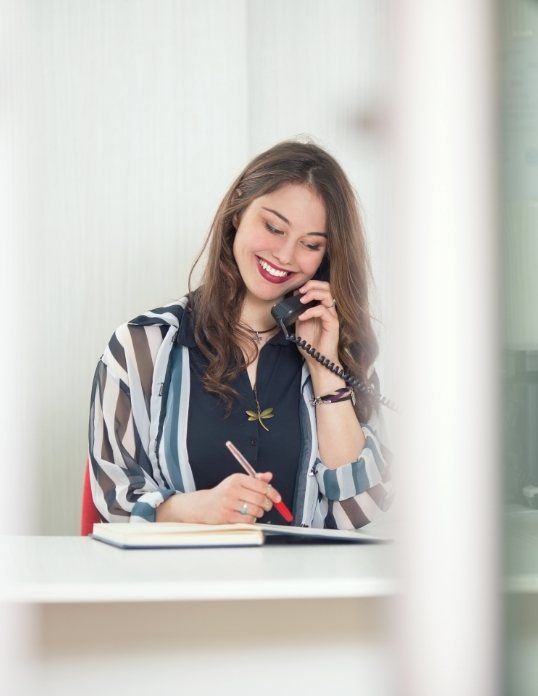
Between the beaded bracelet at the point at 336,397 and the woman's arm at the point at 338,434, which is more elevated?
the beaded bracelet at the point at 336,397

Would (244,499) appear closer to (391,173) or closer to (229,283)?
(229,283)

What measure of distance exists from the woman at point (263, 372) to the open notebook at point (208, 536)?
0.32 meters

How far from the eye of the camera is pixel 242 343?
1.81m

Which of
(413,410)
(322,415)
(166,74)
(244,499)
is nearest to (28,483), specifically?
(413,410)

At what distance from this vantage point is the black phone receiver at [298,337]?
173cm

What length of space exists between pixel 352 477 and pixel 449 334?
145cm

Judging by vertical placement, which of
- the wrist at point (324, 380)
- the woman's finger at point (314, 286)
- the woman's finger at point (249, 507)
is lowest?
the woman's finger at point (249, 507)

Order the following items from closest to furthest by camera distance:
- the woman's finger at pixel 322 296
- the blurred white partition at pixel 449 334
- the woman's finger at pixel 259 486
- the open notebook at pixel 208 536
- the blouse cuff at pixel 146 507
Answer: the blurred white partition at pixel 449 334 < the open notebook at pixel 208 536 < the woman's finger at pixel 259 486 < the blouse cuff at pixel 146 507 < the woman's finger at pixel 322 296

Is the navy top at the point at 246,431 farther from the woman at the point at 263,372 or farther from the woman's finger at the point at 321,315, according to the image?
the woman's finger at the point at 321,315

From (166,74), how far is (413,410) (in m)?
2.50

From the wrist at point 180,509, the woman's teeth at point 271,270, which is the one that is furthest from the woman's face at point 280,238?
the wrist at point 180,509

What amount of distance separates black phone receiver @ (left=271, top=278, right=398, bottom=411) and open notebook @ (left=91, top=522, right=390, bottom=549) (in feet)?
1.72

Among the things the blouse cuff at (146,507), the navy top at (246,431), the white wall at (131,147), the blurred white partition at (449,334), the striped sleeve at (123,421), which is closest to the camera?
the blurred white partition at (449,334)

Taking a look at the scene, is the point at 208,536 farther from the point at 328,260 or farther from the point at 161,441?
→ the point at 328,260
